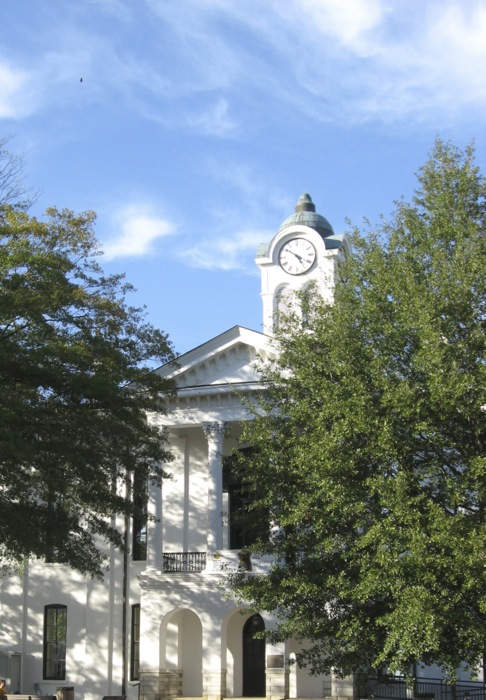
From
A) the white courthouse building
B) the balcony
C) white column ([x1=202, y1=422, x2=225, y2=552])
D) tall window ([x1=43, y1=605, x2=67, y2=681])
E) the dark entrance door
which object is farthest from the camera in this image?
tall window ([x1=43, y1=605, x2=67, y2=681])

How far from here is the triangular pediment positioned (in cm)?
3781

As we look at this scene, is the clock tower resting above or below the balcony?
above

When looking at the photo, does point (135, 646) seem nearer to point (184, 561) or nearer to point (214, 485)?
point (184, 561)

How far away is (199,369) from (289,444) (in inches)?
578

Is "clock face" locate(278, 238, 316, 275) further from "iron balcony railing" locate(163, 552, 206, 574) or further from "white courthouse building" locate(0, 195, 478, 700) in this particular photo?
"iron balcony railing" locate(163, 552, 206, 574)

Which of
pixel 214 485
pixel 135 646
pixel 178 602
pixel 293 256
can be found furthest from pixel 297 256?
pixel 135 646

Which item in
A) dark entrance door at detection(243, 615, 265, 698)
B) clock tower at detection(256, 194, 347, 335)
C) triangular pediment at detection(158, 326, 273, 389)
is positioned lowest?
dark entrance door at detection(243, 615, 265, 698)

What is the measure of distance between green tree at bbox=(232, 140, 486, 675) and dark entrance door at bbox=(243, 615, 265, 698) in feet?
45.9

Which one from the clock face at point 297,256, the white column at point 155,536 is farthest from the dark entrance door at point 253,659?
the clock face at point 297,256

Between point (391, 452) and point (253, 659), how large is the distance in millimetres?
19416

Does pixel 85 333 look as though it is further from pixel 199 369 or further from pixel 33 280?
pixel 199 369

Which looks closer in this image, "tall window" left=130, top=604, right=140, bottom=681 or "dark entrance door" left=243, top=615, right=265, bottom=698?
"dark entrance door" left=243, top=615, right=265, bottom=698

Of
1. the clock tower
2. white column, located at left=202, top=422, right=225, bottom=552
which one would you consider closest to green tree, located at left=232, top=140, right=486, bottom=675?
white column, located at left=202, top=422, right=225, bottom=552

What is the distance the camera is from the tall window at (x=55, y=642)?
40969 mm
